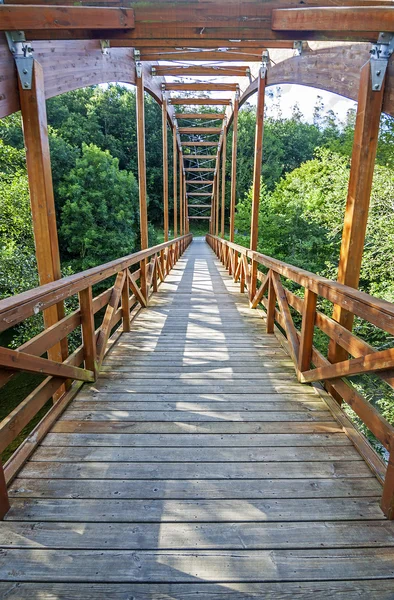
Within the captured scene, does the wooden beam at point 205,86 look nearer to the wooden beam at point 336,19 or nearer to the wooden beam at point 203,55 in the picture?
the wooden beam at point 203,55

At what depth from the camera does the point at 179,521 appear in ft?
4.60

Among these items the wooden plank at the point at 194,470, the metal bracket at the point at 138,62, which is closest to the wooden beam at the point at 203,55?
the metal bracket at the point at 138,62

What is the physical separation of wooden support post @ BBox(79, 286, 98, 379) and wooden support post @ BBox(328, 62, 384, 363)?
174 centimetres

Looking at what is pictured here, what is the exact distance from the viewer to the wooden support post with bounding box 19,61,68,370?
226cm

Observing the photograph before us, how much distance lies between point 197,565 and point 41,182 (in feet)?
7.76

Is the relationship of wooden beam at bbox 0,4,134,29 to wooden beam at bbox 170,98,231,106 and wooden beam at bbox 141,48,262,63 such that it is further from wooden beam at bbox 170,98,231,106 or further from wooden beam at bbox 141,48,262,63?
wooden beam at bbox 170,98,231,106

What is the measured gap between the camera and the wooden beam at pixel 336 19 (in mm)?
2037

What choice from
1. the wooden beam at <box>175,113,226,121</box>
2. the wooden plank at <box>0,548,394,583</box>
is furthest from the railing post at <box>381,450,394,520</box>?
the wooden beam at <box>175,113,226,121</box>

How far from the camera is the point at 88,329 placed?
254 cm

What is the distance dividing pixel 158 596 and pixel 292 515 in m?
0.61

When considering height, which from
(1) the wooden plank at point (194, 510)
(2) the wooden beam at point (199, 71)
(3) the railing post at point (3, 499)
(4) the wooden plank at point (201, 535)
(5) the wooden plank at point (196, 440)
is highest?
(2) the wooden beam at point (199, 71)

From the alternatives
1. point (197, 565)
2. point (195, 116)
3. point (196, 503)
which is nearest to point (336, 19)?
point (196, 503)

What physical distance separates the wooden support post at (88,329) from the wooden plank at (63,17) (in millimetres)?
1615

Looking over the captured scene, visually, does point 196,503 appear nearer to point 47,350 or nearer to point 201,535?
point 201,535
